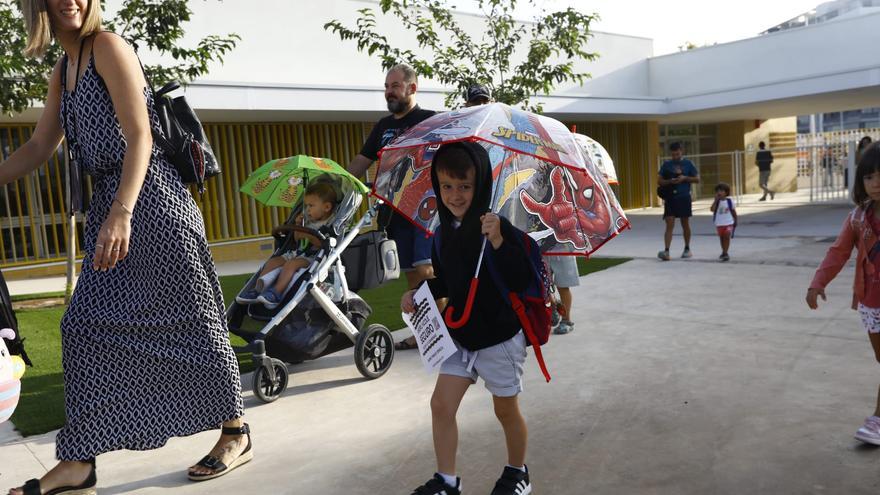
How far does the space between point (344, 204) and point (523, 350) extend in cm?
236

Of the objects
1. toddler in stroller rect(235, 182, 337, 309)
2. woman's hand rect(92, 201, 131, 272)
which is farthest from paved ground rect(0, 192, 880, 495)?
woman's hand rect(92, 201, 131, 272)

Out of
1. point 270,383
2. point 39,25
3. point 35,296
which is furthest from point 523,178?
point 35,296

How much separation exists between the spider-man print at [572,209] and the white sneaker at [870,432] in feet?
4.81

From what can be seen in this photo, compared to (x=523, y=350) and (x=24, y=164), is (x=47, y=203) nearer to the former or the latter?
(x=24, y=164)

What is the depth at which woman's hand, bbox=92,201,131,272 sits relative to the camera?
9.45 feet

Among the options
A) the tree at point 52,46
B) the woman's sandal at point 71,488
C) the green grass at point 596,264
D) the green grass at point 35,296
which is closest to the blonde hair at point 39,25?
the woman's sandal at point 71,488

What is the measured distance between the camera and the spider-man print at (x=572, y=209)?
11.7 ft

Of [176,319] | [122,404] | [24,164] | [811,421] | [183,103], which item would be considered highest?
[183,103]

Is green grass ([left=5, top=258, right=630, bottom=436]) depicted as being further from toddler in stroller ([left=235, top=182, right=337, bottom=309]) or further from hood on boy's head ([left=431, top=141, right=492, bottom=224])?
hood on boy's head ([left=431, top=141, right=492, bottom=224])

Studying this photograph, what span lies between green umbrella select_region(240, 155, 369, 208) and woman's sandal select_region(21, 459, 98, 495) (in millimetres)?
2241

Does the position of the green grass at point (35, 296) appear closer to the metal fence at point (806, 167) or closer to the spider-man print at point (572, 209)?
the spider-man print at point (572, 209)

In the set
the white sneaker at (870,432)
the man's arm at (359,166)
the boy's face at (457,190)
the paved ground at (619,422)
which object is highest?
the man's arm at (359,166)

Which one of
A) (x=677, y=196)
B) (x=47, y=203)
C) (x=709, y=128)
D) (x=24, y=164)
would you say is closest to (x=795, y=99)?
(x=709, y=128)

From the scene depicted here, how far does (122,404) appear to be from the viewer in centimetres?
312
